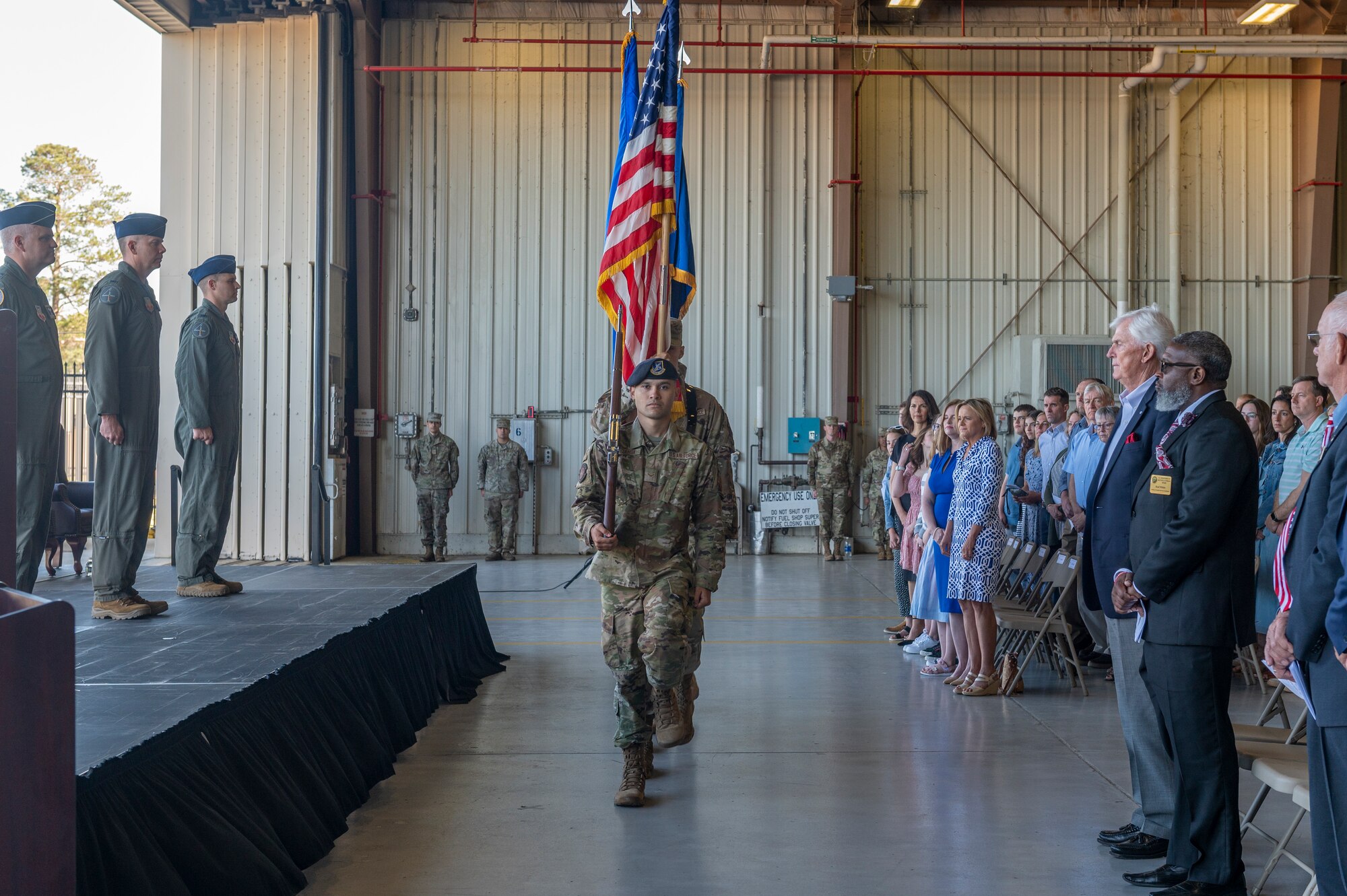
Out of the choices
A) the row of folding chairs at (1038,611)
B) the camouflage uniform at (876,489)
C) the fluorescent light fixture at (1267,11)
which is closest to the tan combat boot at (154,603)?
the row of folding chairs at (1038,611)

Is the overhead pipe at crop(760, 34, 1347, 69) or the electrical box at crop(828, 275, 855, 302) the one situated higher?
the overhead pipe at crop(760, 34, 1347, 69)

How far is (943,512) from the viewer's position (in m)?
6.34

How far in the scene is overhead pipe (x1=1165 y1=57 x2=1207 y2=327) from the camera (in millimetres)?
14500

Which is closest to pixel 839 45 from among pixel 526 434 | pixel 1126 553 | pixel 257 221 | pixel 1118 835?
pixel 526 434

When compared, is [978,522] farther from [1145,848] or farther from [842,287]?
[842,287]

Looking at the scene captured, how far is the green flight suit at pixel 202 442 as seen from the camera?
18.9 ft

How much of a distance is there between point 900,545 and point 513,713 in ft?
10.1

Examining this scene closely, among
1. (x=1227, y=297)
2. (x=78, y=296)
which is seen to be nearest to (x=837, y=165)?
(x=1227, y=297)

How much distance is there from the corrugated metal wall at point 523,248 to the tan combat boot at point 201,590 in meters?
8.78

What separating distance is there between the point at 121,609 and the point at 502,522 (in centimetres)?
942

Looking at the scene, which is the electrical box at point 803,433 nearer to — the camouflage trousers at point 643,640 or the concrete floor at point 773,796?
the concrete floor at point 773,796

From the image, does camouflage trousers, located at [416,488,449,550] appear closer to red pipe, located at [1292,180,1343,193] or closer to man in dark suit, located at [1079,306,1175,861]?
man in dark suit, located at [1079,306,1175,861]

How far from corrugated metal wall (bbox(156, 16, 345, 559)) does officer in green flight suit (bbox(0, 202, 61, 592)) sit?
8.00m

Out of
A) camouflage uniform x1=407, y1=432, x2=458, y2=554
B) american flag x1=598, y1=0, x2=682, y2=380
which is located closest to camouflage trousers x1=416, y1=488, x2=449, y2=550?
camouflage uniform x1=407, y1=432, x2=458, y2=554
